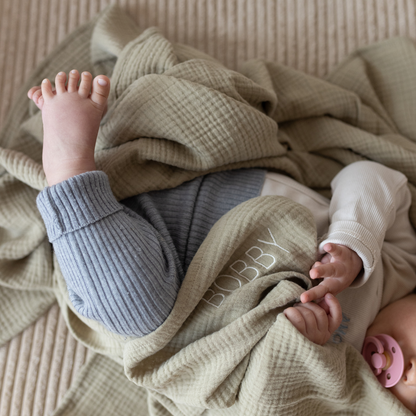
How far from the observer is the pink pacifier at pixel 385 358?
68cm

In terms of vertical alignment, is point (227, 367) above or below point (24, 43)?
below

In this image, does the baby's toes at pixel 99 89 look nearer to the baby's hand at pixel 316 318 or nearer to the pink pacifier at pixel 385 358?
the baby's hand at pixel 316 318

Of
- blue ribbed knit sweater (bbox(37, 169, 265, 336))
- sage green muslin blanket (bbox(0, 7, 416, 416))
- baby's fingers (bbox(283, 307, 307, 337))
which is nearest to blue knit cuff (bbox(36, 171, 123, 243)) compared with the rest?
blue ribbed knit sweater (bbox(37, 169, 265, 336))

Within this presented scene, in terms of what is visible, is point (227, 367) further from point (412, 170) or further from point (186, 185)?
point (412, 170)

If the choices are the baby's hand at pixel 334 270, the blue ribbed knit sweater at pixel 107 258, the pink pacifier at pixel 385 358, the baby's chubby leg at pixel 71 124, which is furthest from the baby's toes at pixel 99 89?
the pink pacifier at pixel 385 358

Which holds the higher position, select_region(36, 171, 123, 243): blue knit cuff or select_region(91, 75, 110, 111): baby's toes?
select_region(91, 75, 110, 111): baby's toes

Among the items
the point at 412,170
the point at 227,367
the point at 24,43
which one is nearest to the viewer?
the point at 227,367

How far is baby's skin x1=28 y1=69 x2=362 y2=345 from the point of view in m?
0.62

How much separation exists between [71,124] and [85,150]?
0.15 feet

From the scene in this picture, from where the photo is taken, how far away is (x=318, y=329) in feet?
2.02

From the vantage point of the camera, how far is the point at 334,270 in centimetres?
62

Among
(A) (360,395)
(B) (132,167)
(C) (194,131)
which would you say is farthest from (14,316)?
(A) (360,395)

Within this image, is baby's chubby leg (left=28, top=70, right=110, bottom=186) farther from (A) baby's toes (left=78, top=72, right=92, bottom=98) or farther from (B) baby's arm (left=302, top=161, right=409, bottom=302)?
(B) baby's arm (left=302, top=161, right=409, bottom=302)

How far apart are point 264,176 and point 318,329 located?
0.30 metres
